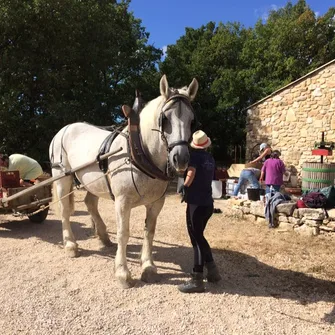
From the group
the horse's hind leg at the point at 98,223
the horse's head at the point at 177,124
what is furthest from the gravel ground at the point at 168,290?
the horse's head at the point at 177,124

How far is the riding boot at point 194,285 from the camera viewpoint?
3.47 meters

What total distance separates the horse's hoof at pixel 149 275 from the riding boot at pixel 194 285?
0.38 m

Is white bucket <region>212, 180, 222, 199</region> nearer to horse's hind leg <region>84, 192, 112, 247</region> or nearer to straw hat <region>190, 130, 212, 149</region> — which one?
straw hat <region>190, 130, 212, 149</region>

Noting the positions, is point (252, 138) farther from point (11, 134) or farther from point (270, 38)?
point (270, 38)

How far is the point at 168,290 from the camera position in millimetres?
3549

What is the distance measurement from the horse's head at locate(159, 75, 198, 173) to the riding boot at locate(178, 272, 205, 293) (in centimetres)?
131

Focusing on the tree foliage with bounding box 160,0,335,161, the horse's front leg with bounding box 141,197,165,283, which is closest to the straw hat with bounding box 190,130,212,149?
the horse's front leg with bounding box 141,197,165,283

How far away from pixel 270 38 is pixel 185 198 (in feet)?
76.8

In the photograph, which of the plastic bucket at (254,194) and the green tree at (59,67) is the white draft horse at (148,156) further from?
the green tree at (59,67)

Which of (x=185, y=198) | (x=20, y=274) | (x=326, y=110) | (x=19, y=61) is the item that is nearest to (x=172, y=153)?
(x=185, y=198)

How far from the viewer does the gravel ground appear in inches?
113

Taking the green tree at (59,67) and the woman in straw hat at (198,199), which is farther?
the green tree at (59,67)

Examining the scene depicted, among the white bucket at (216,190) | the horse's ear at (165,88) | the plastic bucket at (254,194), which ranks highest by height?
the horse's ear at (165,88)

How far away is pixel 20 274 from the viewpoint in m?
3.95
